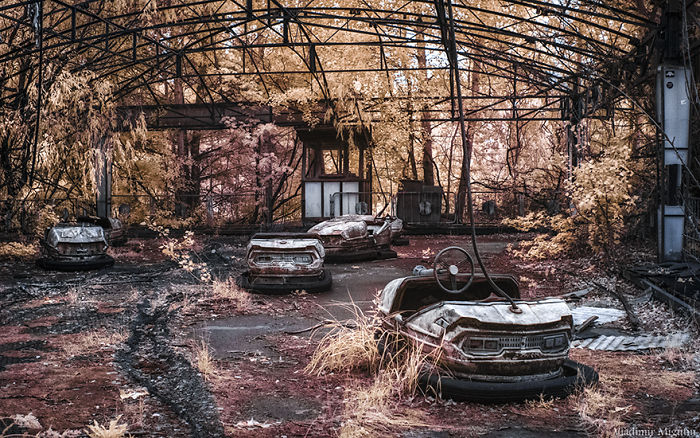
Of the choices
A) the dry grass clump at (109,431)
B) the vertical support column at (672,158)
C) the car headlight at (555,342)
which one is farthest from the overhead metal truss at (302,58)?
the dry grass clump at (109,431)

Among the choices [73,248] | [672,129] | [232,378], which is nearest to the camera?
[232,378]

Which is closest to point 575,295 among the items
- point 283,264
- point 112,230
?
point 283,264

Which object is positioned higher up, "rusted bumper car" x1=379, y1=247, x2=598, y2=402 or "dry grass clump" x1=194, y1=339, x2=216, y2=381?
"rusted bumper car" x1=379, y1=247, x2=598, y2=402

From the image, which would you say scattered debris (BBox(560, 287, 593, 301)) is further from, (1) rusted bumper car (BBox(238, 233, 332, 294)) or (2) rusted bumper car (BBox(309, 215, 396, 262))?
(2) rusted bumper car (BBox(309, 215, 396, 262))

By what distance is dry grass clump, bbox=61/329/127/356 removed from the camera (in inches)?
223

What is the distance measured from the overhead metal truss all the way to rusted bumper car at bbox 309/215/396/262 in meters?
4.00

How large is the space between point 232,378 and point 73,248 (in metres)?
8.36

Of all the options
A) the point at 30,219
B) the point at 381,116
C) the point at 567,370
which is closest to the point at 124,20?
the point at 30,219

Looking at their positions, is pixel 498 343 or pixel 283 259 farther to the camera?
pixel 283 259

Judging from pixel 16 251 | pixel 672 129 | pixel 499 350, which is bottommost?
pixel 499 350

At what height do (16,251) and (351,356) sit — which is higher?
(16,251)

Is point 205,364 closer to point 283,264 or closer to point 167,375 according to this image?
point 167,375

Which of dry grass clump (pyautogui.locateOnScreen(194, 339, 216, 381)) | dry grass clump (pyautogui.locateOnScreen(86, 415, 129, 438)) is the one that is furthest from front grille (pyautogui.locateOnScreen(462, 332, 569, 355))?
dry grass clump (pyautogui.locateOnScreen(86, 415, 129, 438))

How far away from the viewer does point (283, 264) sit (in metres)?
9.00
